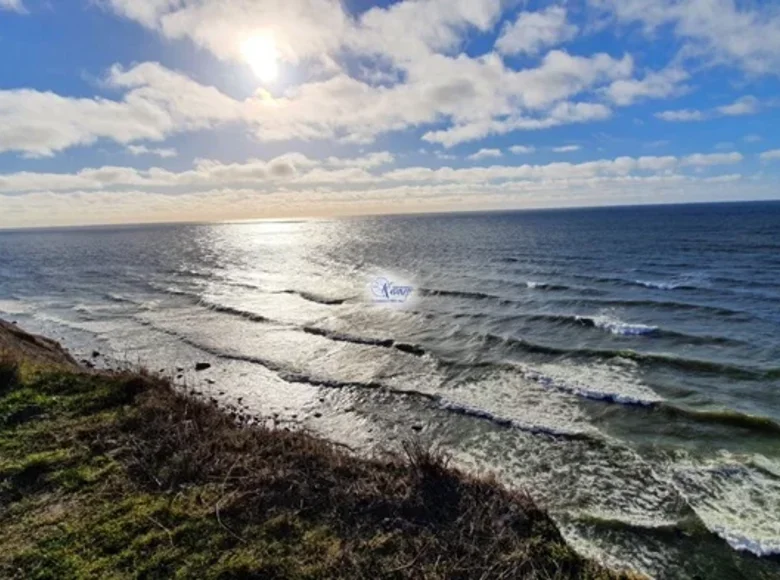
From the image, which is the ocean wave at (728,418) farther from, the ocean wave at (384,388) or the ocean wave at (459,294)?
the ocean wave at (459,294)

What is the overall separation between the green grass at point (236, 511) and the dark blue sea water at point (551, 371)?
11.1 feet

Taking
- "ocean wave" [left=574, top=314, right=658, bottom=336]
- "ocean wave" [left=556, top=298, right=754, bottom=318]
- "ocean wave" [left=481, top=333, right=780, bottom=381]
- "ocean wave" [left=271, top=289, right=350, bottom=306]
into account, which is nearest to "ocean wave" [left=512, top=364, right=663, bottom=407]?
"ocean wave" [left=481, top=333, right=780, bottom=381]

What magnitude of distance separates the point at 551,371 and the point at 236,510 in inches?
593

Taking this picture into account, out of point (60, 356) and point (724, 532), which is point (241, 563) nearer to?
point (724, 532)

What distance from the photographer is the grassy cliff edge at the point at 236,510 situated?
649 cm

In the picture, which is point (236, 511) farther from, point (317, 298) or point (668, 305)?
point (317, 298)

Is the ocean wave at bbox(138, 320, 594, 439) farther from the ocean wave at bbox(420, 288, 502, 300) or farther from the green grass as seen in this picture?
the ocean wave at bbox(420, 288, 502, 300)

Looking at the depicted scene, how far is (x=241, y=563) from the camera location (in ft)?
21.3

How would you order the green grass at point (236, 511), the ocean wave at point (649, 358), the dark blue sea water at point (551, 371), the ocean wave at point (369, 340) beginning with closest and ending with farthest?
the green grass at point (236, 511) → the dark blue sea water at point (551, 371) → the ocean wave at point (649, 358) → the ocean wave at point (369, 340)

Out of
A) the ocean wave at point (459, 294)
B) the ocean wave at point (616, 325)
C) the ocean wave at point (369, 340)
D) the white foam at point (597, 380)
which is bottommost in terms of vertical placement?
the ocean wave at point (369, 340)

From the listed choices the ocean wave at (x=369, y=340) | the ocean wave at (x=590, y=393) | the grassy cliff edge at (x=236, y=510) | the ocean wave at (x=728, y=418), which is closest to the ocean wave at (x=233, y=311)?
the ocean wave at (x=369, y=340)

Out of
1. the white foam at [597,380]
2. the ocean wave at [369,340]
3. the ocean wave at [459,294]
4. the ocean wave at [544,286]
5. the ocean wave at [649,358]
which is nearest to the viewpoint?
the white foam at [597,380]

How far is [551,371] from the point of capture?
19328 mm

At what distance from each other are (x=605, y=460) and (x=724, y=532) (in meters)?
3.29
